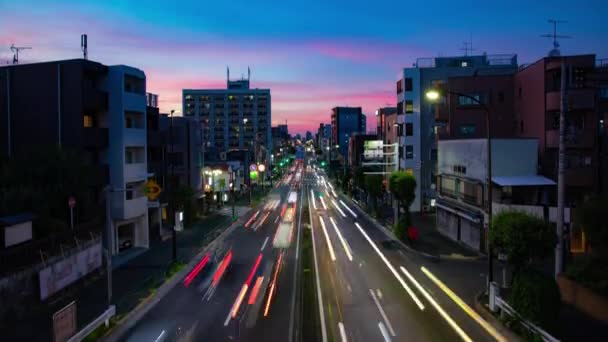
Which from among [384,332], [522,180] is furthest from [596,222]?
[522,180]

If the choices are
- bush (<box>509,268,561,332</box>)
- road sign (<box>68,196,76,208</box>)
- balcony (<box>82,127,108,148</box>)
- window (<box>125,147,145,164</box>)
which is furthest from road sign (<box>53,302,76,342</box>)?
window (<box>125,147,145,164</box>)

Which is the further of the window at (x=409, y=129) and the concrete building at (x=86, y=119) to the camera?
the window at (x=409, y=129)

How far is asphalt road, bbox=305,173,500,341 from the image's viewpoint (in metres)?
17.2

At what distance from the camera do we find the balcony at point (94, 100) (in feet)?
110

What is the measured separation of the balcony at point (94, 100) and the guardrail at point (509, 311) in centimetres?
2676

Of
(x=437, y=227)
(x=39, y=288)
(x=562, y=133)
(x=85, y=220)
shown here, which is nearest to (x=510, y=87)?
(x=437, y=227)

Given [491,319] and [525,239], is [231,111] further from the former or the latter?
[525,239]

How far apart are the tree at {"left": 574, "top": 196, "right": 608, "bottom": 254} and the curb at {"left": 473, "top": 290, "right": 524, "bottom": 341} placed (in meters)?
4.73

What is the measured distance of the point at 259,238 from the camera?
41.9m

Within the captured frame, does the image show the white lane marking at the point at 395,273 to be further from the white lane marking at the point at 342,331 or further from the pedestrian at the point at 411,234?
the white lane marking at the point at 342,331

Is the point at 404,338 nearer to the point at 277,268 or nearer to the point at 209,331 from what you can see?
the point at 209,331

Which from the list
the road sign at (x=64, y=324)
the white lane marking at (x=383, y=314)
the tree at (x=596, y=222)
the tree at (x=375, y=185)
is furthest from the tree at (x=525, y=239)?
the tree at (x=375, y=185)

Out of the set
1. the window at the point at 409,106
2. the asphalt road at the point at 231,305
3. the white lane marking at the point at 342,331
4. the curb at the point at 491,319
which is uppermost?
the window at the point at 409,106

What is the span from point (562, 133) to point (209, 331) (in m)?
15.5
